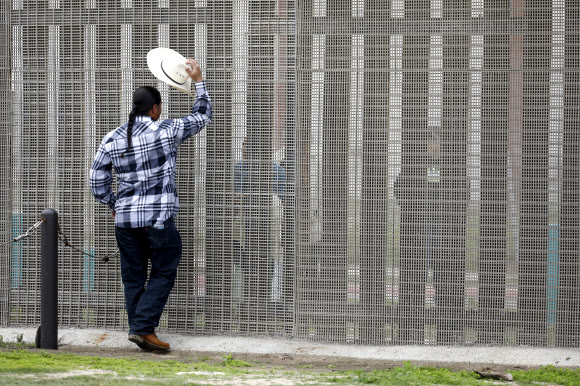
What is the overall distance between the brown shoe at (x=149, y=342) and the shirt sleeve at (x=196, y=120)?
1541mm

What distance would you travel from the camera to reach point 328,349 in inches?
223

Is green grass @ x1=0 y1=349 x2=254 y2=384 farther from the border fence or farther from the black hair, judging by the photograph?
the black hair

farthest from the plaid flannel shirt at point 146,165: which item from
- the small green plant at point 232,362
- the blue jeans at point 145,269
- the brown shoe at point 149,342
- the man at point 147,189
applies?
the small green plant at point 232,362

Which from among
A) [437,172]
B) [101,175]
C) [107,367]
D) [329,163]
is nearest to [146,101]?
[101,175]

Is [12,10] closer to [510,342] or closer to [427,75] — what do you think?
[427,75]

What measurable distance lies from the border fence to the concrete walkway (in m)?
0.10

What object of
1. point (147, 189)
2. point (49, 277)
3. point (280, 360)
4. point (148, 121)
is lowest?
point (280, 360)

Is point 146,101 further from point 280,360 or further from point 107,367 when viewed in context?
point 280,360

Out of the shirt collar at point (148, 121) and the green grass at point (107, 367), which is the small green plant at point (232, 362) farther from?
the shirt collar at point (148, 121)

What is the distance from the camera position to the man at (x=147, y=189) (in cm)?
532

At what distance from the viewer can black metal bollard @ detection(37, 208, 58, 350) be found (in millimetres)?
5480

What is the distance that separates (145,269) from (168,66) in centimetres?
162

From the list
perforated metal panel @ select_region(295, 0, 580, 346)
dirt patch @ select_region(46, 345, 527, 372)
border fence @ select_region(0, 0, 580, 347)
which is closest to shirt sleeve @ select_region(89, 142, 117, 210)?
border fence @ select_region(0, 0, 580, 347)

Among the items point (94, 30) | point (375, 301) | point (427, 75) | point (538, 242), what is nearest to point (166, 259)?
point (375, 301)
